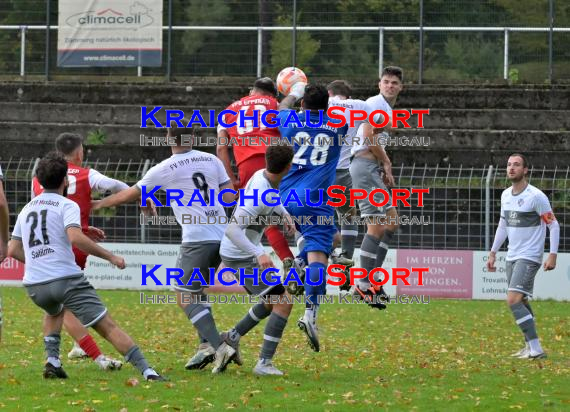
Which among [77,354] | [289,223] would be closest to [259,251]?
[289,223]

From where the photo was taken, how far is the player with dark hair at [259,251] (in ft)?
36.2

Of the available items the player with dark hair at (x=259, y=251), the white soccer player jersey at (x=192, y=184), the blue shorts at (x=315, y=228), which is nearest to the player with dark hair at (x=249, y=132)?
the blue shorts at (x=315, y=228)

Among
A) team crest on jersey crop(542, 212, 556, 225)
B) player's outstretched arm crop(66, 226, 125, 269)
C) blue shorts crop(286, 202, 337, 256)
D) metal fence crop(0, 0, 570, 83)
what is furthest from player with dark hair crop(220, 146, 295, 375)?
metal fence crop(0, 0, 570, 83)

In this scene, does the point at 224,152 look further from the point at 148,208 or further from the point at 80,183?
the point at 80,183

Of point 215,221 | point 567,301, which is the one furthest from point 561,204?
point 215,221

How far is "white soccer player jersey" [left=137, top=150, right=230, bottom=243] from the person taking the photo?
11555 mm

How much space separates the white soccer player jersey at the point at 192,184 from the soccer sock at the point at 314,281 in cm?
114

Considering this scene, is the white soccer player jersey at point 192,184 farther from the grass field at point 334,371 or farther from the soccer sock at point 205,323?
the grass field at point 334,371

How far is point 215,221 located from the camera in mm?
11695

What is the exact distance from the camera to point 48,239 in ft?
34.9

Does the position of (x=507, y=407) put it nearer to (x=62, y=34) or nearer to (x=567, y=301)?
(x=567, y=301)

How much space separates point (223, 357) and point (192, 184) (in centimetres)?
175

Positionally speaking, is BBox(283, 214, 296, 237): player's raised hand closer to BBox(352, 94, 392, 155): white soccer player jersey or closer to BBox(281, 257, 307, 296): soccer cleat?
BBox(281, 257, 307, 296): soccer cleat

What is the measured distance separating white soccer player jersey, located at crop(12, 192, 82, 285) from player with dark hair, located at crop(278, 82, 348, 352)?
2600 mm
